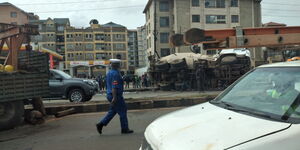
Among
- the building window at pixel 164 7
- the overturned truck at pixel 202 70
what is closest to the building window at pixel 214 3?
the building window at pixel 164 7

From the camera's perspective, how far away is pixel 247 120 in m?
2.40

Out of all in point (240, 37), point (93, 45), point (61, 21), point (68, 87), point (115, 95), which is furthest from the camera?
point (61, 21)

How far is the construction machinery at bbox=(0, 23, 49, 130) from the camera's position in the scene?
7.16 m

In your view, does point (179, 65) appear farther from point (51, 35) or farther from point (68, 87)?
point (51, 35)

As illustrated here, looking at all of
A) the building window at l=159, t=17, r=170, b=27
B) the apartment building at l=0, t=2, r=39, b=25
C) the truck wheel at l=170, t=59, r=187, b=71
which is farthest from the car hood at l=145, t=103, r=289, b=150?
the apartment building at l=0, t=2, r=39, b=25

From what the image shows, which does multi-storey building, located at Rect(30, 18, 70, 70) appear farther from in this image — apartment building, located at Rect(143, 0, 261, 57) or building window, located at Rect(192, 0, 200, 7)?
building window, located at Rect(192, 0, 200, 7)

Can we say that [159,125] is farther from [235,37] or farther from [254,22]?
[254,22]

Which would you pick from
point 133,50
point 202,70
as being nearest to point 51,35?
point 133,50

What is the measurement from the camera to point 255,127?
221 cm

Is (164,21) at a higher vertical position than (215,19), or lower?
higher

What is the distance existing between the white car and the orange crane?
11.5 ft

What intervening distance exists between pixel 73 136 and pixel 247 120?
491 centimetres

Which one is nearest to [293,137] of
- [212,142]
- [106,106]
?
[212,142]

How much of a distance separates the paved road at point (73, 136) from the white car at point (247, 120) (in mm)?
2612
